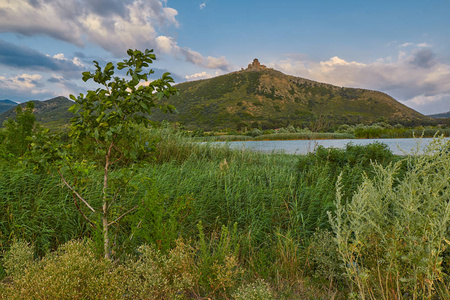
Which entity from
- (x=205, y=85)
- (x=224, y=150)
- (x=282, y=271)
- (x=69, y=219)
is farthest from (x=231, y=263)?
(x=205, y=85)

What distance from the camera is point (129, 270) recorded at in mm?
1930

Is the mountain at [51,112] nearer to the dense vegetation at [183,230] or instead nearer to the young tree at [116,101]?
the dense vegetation at [183,230]

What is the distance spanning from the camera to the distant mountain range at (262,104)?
4216cm

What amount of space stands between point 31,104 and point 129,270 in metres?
5.55

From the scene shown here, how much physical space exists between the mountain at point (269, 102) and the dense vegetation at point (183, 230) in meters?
33.1

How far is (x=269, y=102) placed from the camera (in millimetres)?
52312

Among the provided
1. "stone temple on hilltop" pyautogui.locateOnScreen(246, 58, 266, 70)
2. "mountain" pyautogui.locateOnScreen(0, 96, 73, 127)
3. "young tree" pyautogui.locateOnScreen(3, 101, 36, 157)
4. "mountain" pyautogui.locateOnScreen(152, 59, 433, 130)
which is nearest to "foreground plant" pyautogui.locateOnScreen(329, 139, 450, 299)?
"young tree" pyautogui.locateOnScreen(3, 101, 36, 157)

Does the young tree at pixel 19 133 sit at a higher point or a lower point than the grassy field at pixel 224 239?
higher

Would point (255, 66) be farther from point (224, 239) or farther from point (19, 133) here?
point (224, 239)

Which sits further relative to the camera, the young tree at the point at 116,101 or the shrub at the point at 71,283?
the young tree at the point at 116,101

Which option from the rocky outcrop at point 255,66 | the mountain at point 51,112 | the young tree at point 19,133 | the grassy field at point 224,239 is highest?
the rocky outcrop at point 255,66

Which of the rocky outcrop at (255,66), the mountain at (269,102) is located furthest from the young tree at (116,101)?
→ the rocky outcrop at (255,66)

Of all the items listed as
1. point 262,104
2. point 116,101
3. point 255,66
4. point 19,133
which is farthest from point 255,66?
point 116,101

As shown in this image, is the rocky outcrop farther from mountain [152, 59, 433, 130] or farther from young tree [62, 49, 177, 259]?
young tree [62, 49, 177, 259]
